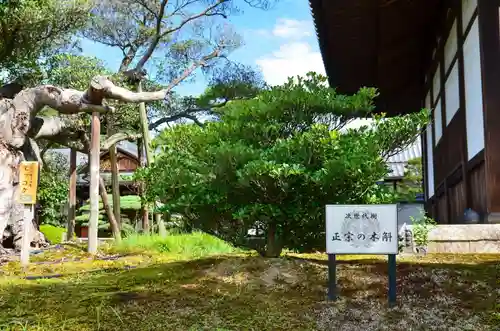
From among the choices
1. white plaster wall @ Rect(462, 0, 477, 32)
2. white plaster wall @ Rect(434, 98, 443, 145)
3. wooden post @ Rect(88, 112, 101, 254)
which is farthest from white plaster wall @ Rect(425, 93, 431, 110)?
wooden post @ Rect(88, 112, 101, 254)

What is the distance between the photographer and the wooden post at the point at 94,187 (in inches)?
378

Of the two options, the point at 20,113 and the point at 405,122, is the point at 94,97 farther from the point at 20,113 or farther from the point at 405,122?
the point at 405,122

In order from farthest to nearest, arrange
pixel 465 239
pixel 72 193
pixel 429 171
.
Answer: pixel 429 171 < pixel 72 193 < pixel 465 239

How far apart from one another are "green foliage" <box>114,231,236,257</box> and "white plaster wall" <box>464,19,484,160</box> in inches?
154

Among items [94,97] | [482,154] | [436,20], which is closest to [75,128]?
[94,97]

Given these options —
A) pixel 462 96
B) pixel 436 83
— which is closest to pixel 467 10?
pixel 462 96

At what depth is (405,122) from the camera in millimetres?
4348

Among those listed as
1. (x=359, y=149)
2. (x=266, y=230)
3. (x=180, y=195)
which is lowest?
(x=266, y=230)

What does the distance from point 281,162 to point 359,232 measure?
82cm

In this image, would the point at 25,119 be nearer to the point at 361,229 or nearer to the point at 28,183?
the point at 28,183

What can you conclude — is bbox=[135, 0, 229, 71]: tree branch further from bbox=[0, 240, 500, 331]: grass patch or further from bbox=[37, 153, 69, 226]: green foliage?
bbox=[0, 240, 500, 331]: grass patch

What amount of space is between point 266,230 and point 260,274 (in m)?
0.56

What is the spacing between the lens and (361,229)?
3.72 m

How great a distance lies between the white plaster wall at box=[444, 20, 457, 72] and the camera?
28.0 feet
